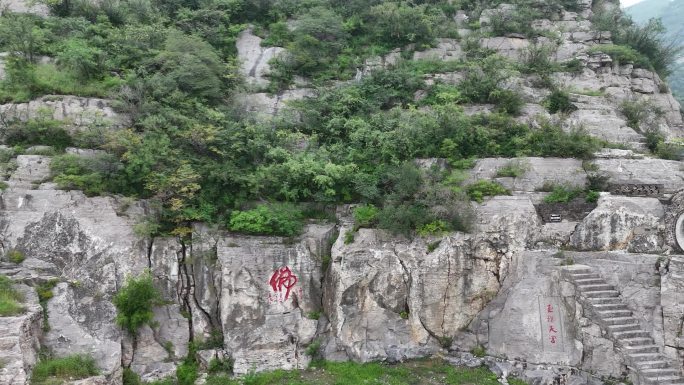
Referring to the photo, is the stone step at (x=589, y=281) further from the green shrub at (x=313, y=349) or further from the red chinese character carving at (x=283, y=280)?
the red chinese character carving at (x=283, y=280)

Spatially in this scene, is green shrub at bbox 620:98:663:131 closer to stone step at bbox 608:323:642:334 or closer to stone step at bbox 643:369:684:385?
stone step at bbox 608:323:642:334

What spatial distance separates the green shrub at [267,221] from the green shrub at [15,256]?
5343 mm

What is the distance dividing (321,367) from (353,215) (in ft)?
14.5

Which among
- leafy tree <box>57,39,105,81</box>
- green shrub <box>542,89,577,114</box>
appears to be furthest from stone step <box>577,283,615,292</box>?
leafy tree <box>57,39,105,81</box>

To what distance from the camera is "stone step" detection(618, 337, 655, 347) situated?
10555 mm

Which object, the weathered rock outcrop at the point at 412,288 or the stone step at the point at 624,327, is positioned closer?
the stone step at the point at 624,327

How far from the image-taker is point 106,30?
728 inches

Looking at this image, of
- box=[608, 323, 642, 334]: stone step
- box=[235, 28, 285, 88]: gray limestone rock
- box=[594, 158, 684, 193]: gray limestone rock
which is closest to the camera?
box=[608, 323, 642, 334]: stone step

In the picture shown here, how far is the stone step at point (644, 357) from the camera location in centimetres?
1025

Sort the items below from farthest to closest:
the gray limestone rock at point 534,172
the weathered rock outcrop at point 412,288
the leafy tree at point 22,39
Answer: the leafy tree at point 22,39, the gray limestone rock at point 534,172, the weathered rock outcrop at point 412,288

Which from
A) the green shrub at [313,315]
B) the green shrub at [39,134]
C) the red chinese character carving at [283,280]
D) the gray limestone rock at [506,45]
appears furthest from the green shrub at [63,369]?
the gray limestone rock at [506,45]

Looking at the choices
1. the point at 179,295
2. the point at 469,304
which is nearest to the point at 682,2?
the point at 469,304

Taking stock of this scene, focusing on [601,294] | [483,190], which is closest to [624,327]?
[601,294]

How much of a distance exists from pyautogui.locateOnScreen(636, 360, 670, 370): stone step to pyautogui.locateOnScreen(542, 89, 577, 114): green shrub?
1067 centimetres
